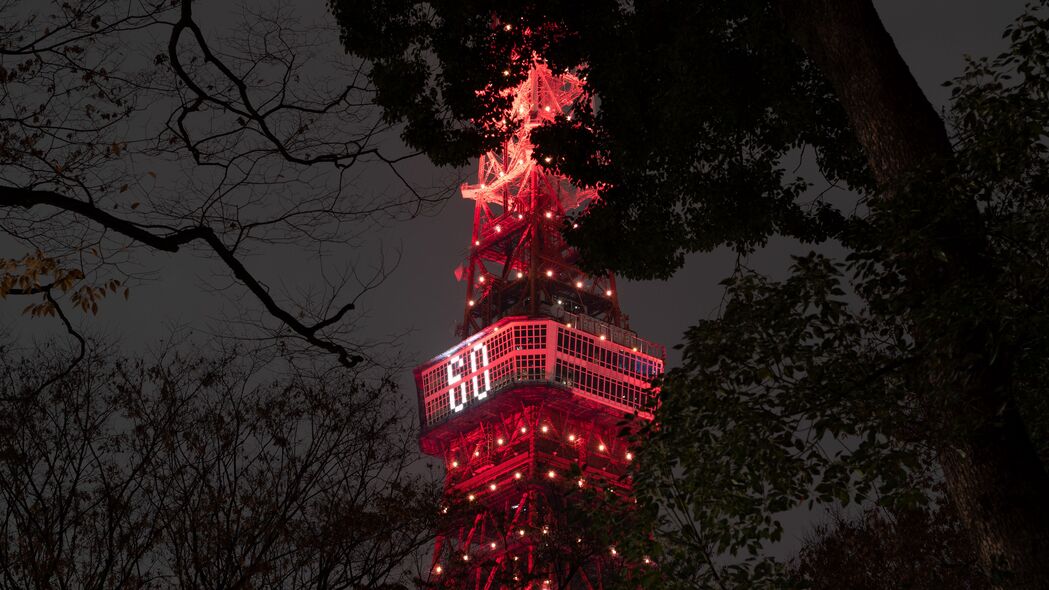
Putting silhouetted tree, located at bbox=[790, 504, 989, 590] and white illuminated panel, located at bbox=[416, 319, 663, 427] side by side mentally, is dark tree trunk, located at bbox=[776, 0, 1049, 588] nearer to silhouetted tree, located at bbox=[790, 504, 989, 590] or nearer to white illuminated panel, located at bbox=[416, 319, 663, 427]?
silhouetted tree, located at bbox=[790, 504, 989, 590]

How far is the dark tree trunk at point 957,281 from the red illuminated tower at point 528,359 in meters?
46.3

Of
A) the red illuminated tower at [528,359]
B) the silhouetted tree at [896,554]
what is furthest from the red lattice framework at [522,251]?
the silhouetted tree at [896,554]

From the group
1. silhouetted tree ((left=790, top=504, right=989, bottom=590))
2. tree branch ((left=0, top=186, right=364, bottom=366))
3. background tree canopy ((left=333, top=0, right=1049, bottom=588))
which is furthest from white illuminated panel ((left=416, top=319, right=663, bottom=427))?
tree branch ((left=0, top=186, right=364, bottom=366))

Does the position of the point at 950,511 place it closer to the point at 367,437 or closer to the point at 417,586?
the point at 417,586

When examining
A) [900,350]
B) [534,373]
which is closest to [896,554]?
[900,350]

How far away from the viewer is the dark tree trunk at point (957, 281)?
6.80 m

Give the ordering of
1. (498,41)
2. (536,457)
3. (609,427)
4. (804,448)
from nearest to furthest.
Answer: (804,448) → (498,41) → (536,457) → (609,427)

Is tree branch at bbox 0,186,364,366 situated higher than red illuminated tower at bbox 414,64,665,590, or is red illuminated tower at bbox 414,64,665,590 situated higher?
red illuminated tower at bbox 414,64,665,590

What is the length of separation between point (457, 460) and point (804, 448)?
2204 inches

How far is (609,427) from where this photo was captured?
2445 inches

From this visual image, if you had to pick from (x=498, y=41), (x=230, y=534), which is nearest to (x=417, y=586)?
(x=230, y=534)

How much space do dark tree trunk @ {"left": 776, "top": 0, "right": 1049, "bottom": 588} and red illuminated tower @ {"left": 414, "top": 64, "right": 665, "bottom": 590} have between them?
4633 centimetres

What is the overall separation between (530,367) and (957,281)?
5279cm

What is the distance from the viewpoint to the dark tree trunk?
22.3 ft
